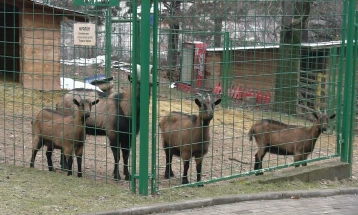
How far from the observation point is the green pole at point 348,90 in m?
9.09

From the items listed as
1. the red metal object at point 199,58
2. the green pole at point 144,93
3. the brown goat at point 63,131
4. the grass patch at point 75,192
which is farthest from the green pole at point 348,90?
the brown goat at point 63,131

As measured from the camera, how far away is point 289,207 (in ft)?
24.8

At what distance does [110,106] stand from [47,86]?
6349mm

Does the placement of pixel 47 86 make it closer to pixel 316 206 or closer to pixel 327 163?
pixel 327 163

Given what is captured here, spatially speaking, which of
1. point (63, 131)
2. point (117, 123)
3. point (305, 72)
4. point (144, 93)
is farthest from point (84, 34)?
point (305, 72)

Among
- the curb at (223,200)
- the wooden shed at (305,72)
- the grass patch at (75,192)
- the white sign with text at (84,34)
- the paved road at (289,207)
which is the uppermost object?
the white sign with text at (84,34)

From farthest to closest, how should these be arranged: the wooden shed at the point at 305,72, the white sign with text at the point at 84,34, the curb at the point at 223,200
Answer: the wooden shed at the point at 305,72 < the white sign with text at the point at 84,34 < the curb at the point at 223,200

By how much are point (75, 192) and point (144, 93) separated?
142 cm

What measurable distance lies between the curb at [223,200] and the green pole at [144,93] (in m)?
0.46

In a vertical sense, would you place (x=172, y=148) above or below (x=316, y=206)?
above

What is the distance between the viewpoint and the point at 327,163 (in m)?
9.41

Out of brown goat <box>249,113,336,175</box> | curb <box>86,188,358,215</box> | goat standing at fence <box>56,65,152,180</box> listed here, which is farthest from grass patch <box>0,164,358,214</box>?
brown goat <box>249,113,336,175</box>

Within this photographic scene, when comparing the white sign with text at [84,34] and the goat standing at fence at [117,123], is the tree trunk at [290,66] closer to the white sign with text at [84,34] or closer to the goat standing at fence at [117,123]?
the goat standing at fence at [117,123]

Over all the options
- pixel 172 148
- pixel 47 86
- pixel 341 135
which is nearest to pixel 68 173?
pixel 172 148
